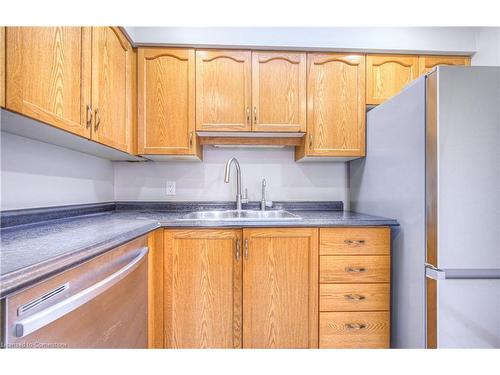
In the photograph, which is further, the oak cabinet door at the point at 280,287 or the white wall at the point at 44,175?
the oak cabinet door at the point at 280,287

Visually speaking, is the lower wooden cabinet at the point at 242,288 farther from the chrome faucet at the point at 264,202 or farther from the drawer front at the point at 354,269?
the chrome faucet at the point at 264,202

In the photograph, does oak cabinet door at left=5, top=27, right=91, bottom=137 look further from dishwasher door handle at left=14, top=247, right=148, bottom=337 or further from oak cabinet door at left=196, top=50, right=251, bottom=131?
oak cabinet door at left=196, top=50, right=251, bottom=131

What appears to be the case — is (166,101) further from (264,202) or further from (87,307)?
(87,307)

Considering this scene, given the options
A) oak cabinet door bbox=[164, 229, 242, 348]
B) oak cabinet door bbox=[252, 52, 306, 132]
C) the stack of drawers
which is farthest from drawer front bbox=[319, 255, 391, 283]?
oak cabinet door bbox=[252, 52, 306, 132]

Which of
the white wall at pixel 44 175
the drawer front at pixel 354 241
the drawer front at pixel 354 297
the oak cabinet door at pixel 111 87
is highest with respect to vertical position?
the oak cabinet door at pixel 111 87

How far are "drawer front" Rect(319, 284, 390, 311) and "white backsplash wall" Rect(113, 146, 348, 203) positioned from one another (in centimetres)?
79

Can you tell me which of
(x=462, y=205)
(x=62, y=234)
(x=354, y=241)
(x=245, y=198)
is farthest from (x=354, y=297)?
(x=62, y=234)

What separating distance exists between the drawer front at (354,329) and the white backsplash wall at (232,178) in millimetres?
895

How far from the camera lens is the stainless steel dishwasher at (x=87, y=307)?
516mm

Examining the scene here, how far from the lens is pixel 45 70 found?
0.88 meters

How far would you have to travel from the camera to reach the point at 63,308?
1.98 feet

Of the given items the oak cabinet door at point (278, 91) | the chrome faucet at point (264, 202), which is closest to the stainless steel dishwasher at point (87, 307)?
the chrome faucet at point (264, 202)

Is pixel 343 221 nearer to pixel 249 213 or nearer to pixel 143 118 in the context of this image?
pixel 249 213
